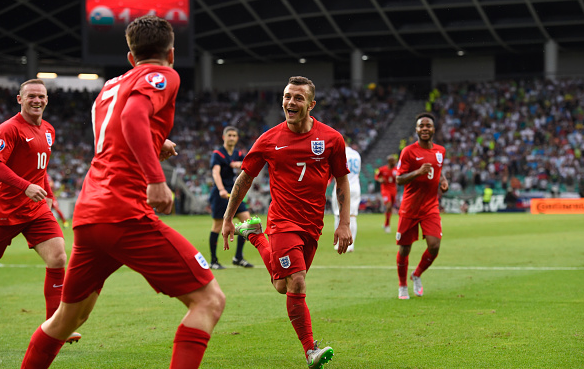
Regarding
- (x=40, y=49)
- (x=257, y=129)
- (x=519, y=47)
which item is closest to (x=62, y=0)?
(x=40, y=49)

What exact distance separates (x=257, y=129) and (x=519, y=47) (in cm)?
1917

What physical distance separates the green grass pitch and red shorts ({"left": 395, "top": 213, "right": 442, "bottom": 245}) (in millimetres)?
817

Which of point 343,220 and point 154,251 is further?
point 343,220

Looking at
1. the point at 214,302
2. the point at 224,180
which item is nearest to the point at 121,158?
the point at 214,302

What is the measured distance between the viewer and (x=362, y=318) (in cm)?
812

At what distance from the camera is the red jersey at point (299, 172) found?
6422 millimetres

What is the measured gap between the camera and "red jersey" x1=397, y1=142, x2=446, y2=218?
9812 mm

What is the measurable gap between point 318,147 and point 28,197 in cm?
289

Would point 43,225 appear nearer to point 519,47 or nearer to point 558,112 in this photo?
point 558,112

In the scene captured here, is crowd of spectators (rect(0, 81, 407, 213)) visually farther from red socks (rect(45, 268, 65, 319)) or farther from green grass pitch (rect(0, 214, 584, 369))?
red socks (rect(45, 268, 65, 319))

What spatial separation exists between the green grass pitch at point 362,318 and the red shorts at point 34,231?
99cm

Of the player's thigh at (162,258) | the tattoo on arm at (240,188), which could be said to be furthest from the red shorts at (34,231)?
the player's thigh at (162,258)

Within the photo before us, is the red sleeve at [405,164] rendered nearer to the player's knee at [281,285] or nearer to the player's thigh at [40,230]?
the player's knee at [281,285]

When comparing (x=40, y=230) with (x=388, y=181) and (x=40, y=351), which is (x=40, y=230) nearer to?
(x=40, y=351)
